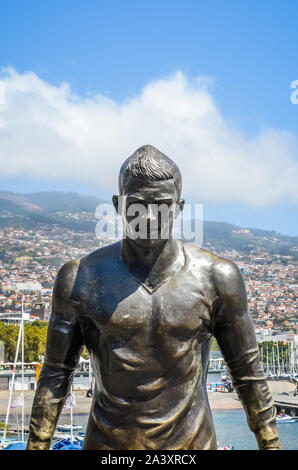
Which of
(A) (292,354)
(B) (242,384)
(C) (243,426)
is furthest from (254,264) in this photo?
(B) (242,384)

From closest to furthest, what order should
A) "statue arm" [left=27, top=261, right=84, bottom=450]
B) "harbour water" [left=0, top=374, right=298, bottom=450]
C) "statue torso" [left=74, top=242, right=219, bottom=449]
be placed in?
"statue torso" [left=74, top=242, right=219, bottom=449]
"statue arm" [left=27, top=261, right=84, bottom=450]
"harbour water" [left=0, top=374, right=298, bottom=450]

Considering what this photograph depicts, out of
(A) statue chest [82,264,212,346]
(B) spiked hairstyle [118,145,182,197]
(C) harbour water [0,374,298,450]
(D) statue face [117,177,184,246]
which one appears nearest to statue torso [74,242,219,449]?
(A) statue chest [82,264,212,346]

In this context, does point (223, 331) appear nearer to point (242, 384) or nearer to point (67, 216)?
point (242, 384)

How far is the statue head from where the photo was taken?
10.0 feet

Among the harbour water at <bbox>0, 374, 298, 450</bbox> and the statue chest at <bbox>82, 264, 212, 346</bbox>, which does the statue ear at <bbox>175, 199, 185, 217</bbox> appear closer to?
the statue chest at <bbox>82, 264, 212, 346</bbox>

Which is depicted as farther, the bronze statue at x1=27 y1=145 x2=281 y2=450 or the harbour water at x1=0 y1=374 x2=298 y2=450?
the harbour water at x1=0 y1=374 x2=298 y2=450

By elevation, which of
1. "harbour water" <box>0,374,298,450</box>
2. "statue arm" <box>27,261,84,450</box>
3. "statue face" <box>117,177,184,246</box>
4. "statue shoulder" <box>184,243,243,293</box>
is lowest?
"harbour water" <box>0,374,298,450</box>

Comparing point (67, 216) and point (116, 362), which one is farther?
point (67, 216)

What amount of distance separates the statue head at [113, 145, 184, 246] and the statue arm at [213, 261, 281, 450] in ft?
1.21

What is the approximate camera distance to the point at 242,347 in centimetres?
322

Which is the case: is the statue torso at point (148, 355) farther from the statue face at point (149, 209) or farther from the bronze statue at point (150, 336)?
the statue face at point (149, 209)

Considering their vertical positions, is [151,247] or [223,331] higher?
[151,247]
